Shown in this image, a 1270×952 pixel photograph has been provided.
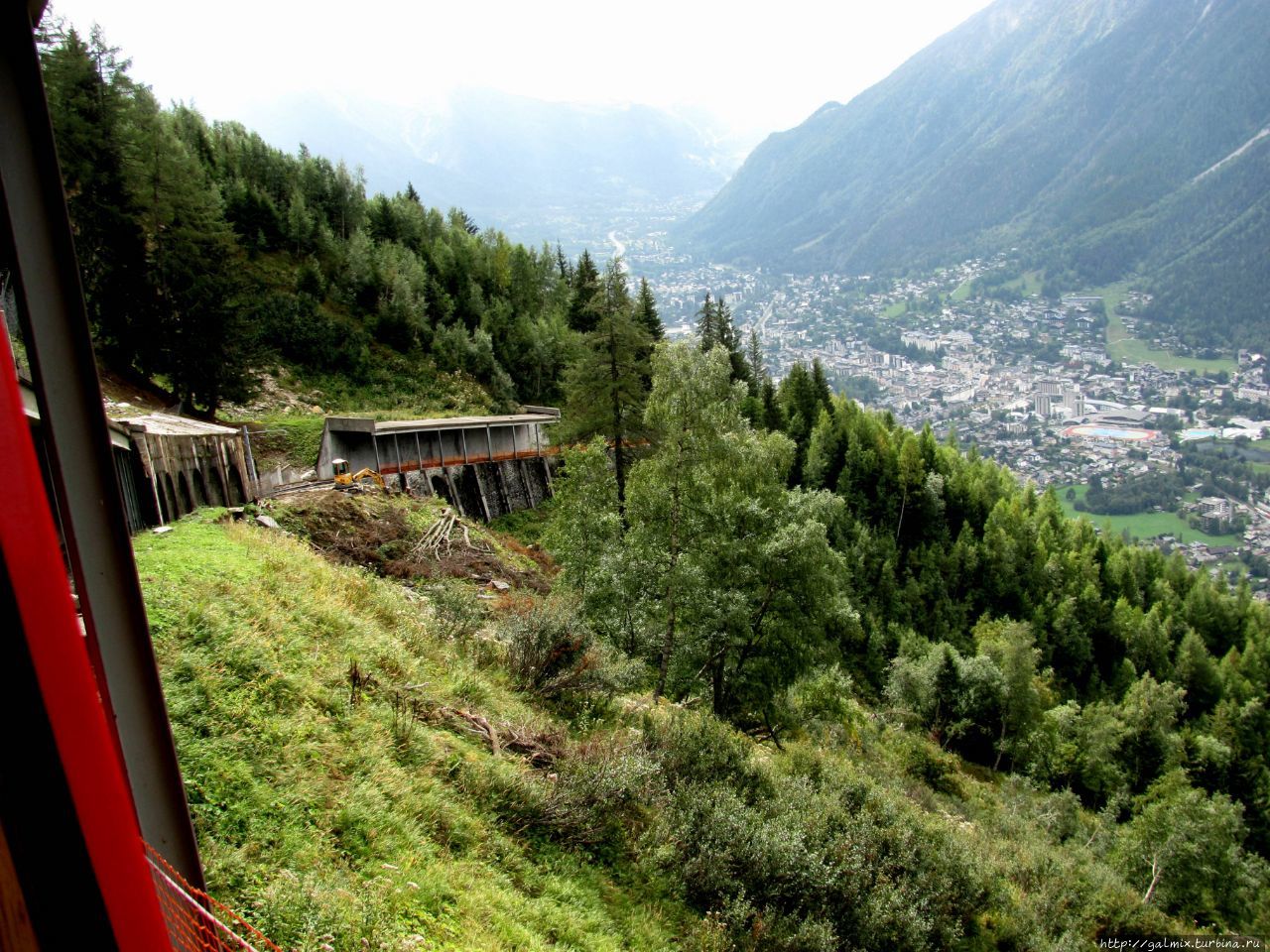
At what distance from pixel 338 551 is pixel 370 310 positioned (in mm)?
29125

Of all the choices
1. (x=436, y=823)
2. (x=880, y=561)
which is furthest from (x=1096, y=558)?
(x=436, y=823)

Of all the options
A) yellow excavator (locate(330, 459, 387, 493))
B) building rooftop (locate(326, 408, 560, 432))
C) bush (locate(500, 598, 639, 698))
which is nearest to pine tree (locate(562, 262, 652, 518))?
building rooftop (locate(326, 408, 560, 432))

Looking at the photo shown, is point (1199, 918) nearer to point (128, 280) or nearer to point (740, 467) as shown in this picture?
point (740, 467)

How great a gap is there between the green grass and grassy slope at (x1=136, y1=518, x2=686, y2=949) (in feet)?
411

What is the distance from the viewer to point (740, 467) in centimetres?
1625

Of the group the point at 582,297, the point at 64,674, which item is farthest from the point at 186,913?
the point at 582,297

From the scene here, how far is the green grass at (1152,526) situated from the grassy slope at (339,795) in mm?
125144

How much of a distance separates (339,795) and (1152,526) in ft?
496

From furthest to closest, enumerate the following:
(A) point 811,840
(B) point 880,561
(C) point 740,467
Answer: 1. (B) point 880,561
2. (C) point 740,467
3. (A) point 811,840

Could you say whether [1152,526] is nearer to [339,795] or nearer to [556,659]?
[556,659]

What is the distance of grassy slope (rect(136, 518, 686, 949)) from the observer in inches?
202

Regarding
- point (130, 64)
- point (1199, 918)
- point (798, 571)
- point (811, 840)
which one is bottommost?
point (1199, 918)

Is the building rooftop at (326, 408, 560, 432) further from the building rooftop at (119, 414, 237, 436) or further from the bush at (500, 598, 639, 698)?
the bush at (500, 598, 639, 698)

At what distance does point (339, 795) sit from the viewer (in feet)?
20.2
